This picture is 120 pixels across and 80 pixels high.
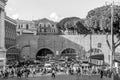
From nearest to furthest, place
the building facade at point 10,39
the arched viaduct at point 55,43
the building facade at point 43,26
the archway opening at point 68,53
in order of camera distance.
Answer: the building facade at point 10,39 < the arched viaduct at point 55,43 < the archway opening at point 68,53 < the building facade at point 43,26

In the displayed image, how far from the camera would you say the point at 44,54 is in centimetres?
8081

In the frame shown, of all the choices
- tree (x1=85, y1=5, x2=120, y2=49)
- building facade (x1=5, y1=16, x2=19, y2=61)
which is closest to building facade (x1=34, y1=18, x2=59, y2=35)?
building facade (x1=5, y1=16, x2=19, y2=61)

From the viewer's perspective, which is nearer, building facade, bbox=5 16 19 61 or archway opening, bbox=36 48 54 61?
building facade, bbox=5 16 19 61

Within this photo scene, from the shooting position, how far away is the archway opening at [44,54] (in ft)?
261

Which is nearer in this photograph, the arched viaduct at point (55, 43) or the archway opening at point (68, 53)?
the arched viaduct at point (55, 43)

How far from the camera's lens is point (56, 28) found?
12500 cm

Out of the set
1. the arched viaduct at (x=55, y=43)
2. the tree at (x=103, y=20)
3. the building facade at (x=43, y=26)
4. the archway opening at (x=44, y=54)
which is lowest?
the archway opening at (x=44, y=54)

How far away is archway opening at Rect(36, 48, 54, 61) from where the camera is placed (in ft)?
261

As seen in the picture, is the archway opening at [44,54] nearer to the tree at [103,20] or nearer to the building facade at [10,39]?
the building facade at [10,39]

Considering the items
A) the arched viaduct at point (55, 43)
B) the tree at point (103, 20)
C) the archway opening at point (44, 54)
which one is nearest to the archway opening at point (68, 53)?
the arched viaduct at point (55, 43)

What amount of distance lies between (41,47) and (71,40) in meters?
8.69

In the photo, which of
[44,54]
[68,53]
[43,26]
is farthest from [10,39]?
[43,26]

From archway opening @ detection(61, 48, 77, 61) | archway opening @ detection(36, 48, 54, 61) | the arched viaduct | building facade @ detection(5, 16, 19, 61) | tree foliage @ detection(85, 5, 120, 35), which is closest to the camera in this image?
tree foliage @ detection(85, 5, 120, 35)

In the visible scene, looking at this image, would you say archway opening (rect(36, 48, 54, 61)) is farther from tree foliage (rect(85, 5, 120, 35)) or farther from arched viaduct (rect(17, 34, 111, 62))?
tree foliage (rect(85, 5, 120, 35))
